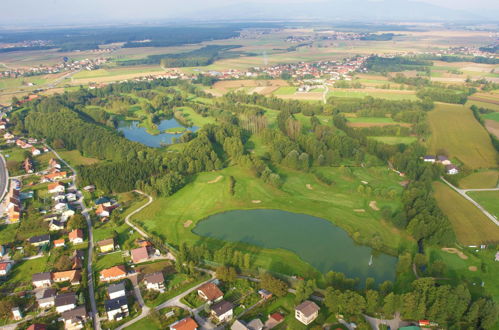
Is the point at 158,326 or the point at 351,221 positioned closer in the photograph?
the point at 158,326

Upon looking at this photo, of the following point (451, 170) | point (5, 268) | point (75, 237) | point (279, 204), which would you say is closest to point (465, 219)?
point (451, 170)

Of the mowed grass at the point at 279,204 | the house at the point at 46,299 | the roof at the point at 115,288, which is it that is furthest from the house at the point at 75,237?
the roof at the point at 115,288

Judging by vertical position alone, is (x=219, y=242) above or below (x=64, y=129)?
below

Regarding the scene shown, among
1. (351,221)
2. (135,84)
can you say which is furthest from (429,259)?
(135,84)

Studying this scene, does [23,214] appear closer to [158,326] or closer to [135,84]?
[158,326]

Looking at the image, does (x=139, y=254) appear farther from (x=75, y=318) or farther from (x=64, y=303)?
(x=75, y=318)

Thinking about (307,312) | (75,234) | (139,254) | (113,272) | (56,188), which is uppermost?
(56,188)

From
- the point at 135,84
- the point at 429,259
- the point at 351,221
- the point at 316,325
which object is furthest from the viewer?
the point at 135,84
